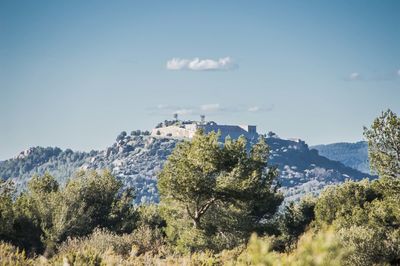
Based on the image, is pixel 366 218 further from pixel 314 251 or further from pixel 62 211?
pixel 314 251

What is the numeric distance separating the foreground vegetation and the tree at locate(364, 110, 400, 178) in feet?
0.21

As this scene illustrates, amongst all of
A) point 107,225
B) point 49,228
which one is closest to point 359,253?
point 49,228

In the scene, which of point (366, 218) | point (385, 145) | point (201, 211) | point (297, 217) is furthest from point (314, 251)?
point (297, 217)

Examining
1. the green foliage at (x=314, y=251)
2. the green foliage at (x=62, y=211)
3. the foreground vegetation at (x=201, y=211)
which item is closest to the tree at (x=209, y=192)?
the foreground vegetation at (x=201, y=211)

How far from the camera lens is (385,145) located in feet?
111

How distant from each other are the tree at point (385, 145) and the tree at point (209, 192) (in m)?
9.33

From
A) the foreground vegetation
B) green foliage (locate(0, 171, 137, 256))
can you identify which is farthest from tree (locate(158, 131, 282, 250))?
green foliage (locate(0, 171, 137, 256))

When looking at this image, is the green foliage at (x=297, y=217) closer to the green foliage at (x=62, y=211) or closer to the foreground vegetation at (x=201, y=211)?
the foreground vegetation at (x=201, y=211)

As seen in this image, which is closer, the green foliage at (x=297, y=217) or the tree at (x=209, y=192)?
the tree at (x=209, y=192)

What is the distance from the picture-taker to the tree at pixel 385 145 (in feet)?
110

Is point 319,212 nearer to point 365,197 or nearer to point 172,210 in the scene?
point 365,197

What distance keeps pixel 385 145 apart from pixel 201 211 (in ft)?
47.7

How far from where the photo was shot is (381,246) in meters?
24.2

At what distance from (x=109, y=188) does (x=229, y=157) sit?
17841 mm
